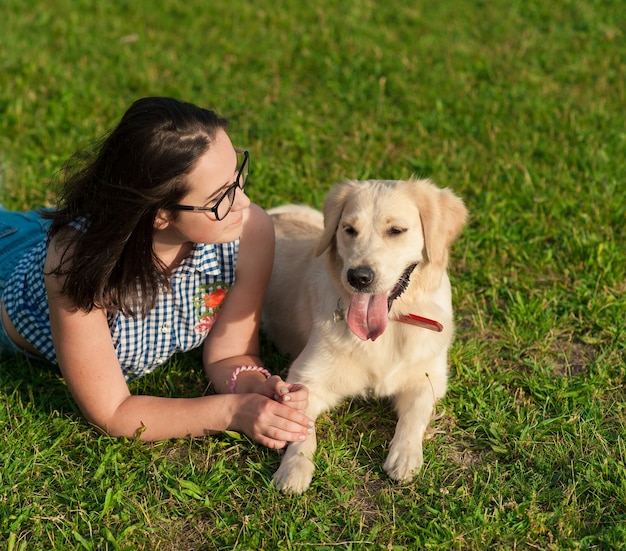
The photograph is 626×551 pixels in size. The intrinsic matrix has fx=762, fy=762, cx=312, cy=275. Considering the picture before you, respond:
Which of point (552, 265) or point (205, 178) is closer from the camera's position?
point (205, 178)

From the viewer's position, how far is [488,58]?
21.3 feet

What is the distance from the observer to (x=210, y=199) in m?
2.84

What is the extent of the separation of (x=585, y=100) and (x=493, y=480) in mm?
3942

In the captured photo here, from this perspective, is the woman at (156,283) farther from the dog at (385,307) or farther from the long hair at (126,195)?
the dog at (385,307)

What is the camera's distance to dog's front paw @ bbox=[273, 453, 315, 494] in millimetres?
2820

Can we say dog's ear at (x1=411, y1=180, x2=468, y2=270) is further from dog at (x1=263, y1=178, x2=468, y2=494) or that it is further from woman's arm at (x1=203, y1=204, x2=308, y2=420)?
woman's arm at (x1=203, y1=204, x2=308, y2=420)

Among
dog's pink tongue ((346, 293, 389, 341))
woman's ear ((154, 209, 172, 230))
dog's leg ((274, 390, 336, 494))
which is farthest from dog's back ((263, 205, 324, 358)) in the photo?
woman's ear ((154, 209, 172, 230))

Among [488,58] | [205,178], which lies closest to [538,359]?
[205,178]

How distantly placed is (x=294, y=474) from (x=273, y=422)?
0.22m

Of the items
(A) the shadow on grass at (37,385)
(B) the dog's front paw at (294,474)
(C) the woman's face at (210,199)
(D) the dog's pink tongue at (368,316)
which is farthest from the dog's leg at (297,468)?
(A) the shadow on grass at (37,385)

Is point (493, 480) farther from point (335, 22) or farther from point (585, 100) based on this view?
point (335, 22)

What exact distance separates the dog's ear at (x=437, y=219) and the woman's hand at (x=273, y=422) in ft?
2.72

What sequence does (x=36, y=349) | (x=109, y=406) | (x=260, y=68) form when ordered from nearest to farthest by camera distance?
(x=109, y=406) → (x=36, y=349) → (x=260, y=68)

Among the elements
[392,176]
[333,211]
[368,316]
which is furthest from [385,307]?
[392,176]
